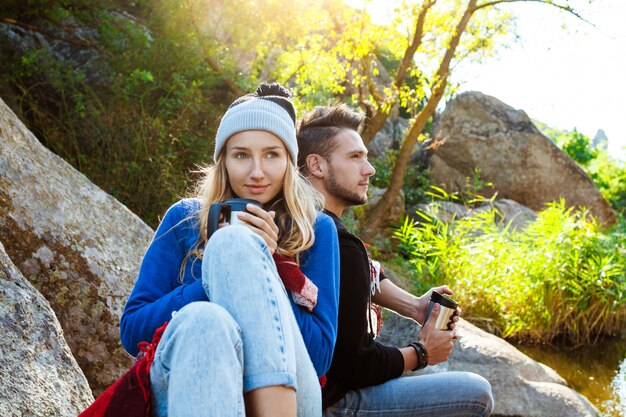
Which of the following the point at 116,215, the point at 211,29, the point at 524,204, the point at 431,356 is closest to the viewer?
the point at 431,356

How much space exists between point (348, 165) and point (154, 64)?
4.24m

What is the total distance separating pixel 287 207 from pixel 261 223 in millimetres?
313

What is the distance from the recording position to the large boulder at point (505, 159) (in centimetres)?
1212

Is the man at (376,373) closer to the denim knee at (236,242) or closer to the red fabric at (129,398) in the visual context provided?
the denim knee at (236,242)

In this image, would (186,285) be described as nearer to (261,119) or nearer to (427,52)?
(261,119)

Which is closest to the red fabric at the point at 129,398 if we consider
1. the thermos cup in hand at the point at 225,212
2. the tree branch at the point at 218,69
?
the thermos cup in hand at the point at 225,212

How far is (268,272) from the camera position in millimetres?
1839

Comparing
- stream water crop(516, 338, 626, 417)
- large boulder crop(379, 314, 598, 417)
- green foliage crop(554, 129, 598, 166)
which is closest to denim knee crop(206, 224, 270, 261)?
large boulder crop(379, 314, 598, 417)

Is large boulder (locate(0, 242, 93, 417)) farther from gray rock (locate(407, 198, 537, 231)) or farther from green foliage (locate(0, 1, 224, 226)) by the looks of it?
gray rock (locate(407, 198, 537, 231))

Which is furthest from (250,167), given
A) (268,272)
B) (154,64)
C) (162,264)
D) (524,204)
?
(524,204)

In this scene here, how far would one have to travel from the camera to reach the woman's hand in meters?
2.00

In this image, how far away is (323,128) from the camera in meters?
2.76

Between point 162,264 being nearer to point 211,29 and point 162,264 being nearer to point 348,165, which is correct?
point 348,165

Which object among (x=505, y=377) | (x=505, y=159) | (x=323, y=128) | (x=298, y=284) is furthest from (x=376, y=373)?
(x=505, y=159)
